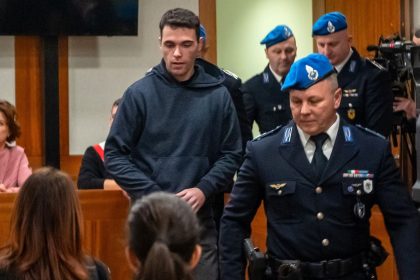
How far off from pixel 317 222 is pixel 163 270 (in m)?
1.29

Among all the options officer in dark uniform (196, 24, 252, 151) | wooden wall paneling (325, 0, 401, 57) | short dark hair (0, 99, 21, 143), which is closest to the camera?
officer in dark uniform (196, 24, 252, 151)

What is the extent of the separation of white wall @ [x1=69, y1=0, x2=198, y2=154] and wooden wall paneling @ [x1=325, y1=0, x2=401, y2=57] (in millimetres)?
1834

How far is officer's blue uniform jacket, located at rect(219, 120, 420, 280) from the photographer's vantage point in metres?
3.27

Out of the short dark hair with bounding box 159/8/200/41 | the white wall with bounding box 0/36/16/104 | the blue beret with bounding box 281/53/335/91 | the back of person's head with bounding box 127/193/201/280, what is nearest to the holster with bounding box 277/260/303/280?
the blue beret with bounding box 281/53/335/91

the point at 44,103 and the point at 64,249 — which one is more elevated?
the point at 44,103

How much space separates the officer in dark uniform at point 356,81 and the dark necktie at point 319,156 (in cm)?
132

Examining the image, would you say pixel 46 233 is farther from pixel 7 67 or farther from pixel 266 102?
pixel 7 67

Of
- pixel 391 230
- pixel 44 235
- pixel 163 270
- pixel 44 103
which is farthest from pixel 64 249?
pixel 44 103

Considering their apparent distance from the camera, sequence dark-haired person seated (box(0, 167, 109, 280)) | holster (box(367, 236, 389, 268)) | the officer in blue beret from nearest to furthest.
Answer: dark-haired person seated (box(0, 167, 109, 280)) < holster (box(367, 236, 389, 268)) < the officer in blue beret

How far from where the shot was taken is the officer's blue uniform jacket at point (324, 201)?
3.27m

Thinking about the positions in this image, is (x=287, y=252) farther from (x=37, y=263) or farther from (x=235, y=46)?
(x=235, y=46)

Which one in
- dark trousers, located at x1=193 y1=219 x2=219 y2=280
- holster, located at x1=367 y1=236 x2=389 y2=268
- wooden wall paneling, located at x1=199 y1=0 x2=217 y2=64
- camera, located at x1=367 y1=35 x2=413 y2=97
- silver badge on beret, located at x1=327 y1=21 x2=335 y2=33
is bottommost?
dark trousers, located at x1=193 y1=219 x2=219 y2=280

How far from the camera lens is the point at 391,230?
331 cm

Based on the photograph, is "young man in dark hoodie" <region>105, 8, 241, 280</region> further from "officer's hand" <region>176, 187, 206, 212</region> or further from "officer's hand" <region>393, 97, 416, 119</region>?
"officer's hand" <region>393, 97, 416, 119</region>
